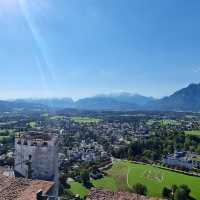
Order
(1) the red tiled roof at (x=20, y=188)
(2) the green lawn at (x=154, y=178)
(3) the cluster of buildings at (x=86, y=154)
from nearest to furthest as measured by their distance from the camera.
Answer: (1) the red tiled roof at (x=20, y=188) < (2) the green lawn at (x=154, y=178) < (3) the cluster of buildings at (x=86, y=154)

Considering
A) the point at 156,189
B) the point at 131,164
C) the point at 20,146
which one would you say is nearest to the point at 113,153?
the point at 131,164

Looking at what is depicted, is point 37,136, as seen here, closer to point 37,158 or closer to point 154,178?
point 37,158

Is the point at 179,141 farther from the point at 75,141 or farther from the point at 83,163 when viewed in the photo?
the point at 83,163

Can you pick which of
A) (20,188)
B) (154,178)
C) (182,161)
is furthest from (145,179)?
(20,188)

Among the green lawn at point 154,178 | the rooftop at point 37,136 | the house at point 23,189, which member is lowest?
the green lawn at point 154,178

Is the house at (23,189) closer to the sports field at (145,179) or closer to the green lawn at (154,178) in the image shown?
the sports field at (145,179)

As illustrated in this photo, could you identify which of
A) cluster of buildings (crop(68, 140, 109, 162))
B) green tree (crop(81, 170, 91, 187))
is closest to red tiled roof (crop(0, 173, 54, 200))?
green tree (crop(81, 170, 91, 187))

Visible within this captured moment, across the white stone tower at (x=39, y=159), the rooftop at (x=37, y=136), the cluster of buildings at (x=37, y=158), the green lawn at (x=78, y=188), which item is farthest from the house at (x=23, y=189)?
the green lawn at (x=78, y=188)

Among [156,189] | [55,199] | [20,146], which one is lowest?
[156,189]
